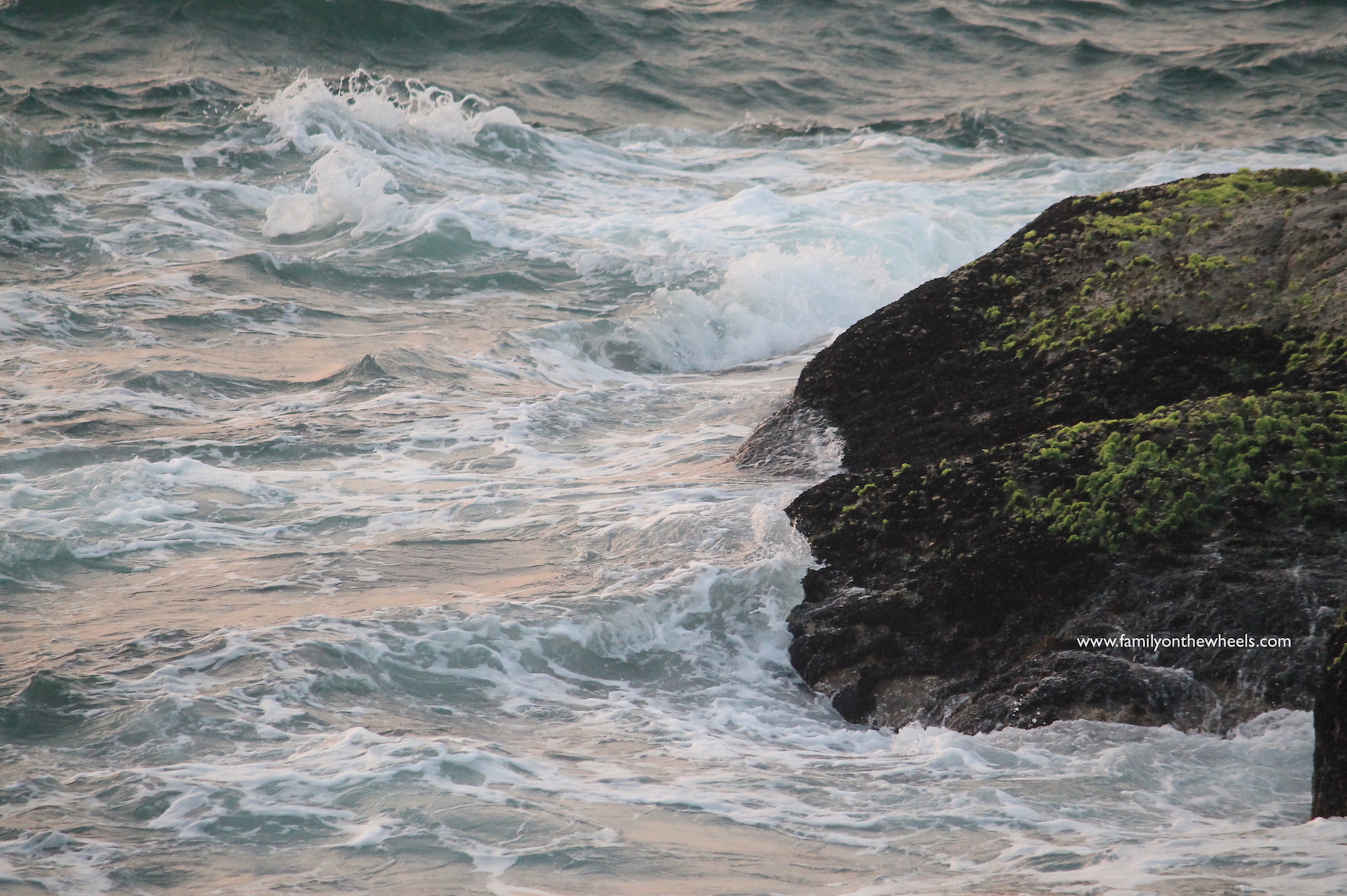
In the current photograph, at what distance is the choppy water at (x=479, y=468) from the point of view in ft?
11.3

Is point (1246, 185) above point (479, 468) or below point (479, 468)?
above

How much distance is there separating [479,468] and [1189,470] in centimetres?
408

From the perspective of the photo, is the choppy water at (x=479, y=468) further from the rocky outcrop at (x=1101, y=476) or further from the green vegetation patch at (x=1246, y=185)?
the green vegetation patch at (x=1246, y=185)

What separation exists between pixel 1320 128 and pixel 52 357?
1729cm

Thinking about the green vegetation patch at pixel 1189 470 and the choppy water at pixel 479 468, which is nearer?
the choppy water at pixel 479 468

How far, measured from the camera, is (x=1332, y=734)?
10.2 feet

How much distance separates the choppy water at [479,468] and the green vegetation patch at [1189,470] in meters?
0.84

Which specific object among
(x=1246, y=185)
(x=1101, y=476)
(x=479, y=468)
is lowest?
(x=479, y=468)

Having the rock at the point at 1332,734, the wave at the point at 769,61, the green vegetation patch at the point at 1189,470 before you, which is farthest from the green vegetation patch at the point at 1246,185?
the wave at the point at 769,61

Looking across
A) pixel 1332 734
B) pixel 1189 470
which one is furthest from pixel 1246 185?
pixel 1332 734

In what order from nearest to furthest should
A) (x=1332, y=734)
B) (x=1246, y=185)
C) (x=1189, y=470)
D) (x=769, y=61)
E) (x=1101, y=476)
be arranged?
(x=1332, y=734)
(x=1189, y=470)
(x=1101, y=476)
(x=1246, y=185)
(x=769, y=61)

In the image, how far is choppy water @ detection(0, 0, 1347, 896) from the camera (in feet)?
11.3

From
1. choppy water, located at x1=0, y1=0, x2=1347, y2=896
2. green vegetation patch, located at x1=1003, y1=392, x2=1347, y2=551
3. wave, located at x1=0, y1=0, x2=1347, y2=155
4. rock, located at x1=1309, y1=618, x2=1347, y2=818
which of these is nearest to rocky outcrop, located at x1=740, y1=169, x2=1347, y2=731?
green vegetation patch, located at x1=1003, y1=392, x2=1347, y2=551

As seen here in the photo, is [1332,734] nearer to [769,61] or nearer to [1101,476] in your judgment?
[1101,476]
